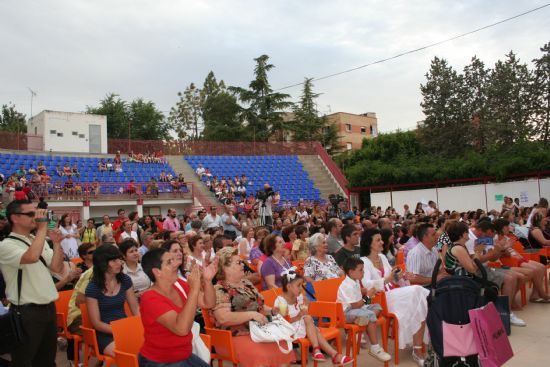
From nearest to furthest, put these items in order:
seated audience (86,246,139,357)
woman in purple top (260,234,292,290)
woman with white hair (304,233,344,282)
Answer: seated audience (86,246,139,357) < woman in purple top (260,234,292,290) < woman with white hair (304,233,344,282)

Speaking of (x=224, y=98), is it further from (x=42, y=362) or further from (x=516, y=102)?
(x=42, y=362)

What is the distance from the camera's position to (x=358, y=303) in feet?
16.7

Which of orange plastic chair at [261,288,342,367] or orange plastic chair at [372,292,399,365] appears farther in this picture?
orange plastic chair at [372,292,399,365]

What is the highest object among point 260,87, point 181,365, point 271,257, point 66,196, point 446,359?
point 260,87

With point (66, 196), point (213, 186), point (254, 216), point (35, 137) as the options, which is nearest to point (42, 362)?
point (254, 216)

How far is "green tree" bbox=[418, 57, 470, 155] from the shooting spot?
2886 cm

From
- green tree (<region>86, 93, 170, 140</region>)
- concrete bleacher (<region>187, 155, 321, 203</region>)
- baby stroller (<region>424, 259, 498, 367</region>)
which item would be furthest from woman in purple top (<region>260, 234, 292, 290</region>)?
green tree (<region>86, 93, 170, 140</region>)

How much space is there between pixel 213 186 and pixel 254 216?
29.7 feet

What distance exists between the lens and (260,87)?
3788cm

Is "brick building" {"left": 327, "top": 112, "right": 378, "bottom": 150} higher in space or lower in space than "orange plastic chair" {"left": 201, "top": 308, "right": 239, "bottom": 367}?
higher

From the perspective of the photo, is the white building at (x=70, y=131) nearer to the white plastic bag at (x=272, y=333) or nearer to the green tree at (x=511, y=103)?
the green tree at (x=511, y=103)

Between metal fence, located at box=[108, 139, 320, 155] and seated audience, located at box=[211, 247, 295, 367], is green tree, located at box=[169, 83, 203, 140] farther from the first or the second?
seated audience, located at box=[211, 247, 295, 367]

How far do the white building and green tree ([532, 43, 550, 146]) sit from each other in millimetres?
23195

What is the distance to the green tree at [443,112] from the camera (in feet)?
94.7
